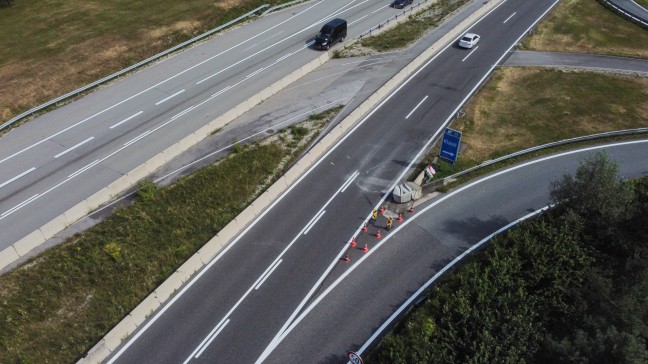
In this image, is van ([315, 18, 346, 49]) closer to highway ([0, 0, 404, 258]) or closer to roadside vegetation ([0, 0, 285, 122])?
highway ([0, 0, 404, 258])

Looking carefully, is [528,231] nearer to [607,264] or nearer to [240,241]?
[607,264]

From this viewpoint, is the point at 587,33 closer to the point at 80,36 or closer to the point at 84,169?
the point at 84,169

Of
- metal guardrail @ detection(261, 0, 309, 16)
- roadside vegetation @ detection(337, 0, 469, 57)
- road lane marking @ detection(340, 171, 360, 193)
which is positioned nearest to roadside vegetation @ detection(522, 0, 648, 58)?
roadside vegetation @ detection(337, 0, 469, 57)

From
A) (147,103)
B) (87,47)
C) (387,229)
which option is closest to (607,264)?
(387,229)

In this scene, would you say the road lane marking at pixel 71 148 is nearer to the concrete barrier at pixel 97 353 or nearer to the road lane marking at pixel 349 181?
the concrete barrier at pixel 97 353

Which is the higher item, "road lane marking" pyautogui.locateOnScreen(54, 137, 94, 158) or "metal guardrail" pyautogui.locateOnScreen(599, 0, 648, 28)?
"road lane marking" pyautogui.locateOnScreen(54, 137, 94, 158)

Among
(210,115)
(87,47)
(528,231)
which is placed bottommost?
(528,231)
